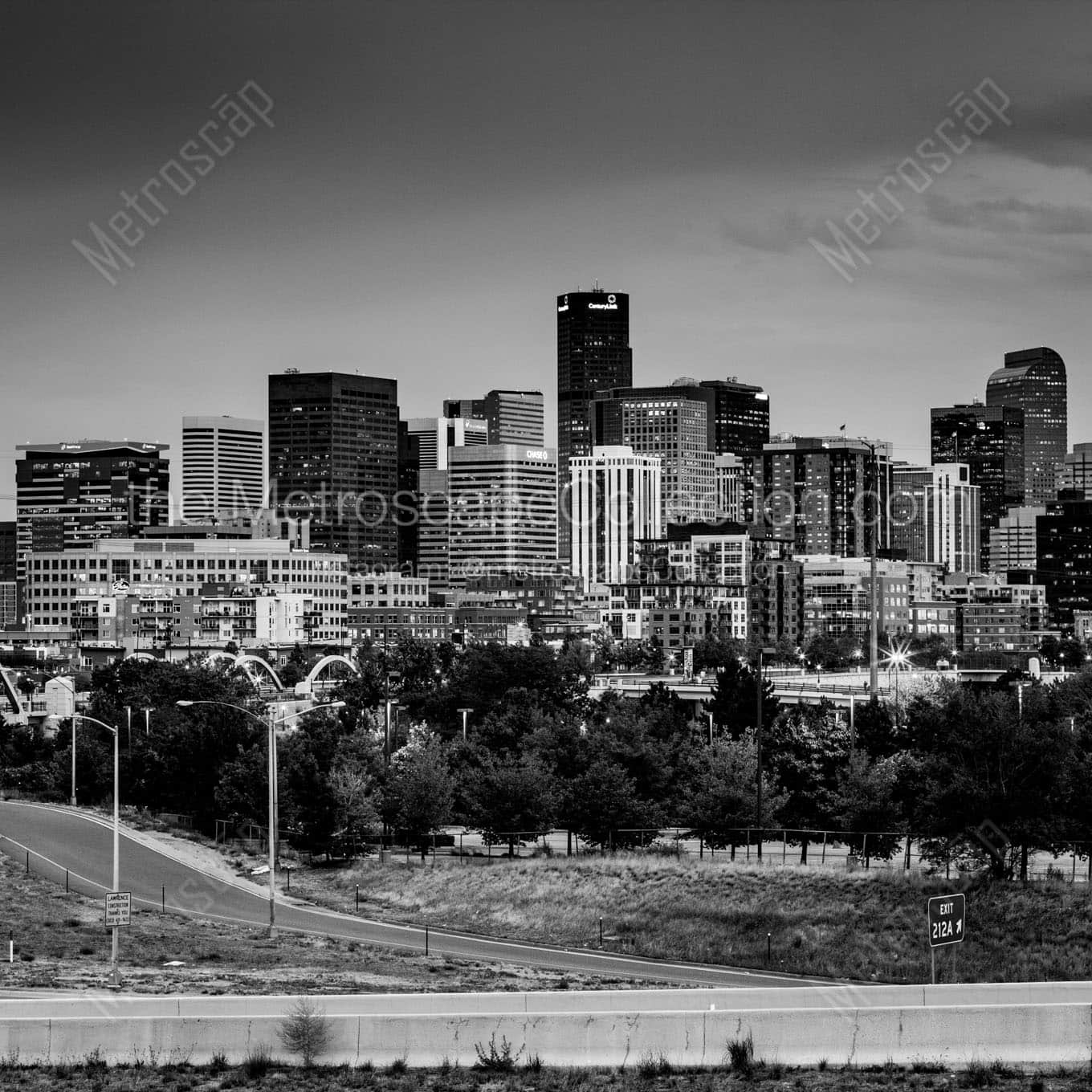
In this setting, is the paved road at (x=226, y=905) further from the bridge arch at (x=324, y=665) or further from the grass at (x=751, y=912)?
the bridge arch at (x=324, y=665)

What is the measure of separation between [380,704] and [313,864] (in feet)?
201

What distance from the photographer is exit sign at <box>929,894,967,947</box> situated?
94.9 ft

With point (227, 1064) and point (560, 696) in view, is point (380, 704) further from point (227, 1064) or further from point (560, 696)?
point (227, 1064)

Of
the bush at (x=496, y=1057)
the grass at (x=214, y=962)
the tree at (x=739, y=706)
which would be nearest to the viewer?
the bush at (x=496, y=1057)

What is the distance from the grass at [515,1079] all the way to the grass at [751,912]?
1371 centimetres

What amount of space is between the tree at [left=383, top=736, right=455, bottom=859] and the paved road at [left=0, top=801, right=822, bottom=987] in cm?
900

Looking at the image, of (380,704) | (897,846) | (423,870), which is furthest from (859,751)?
(380,704)

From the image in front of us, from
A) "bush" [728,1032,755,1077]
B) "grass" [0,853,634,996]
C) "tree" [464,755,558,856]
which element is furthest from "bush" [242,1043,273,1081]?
"tree" [464,755,558,856]

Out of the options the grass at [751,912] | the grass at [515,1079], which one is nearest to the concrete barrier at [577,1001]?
the grass at [515,1079]

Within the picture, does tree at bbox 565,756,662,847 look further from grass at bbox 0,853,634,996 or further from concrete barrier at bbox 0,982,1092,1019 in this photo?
concrete barrier at bbox 0,982,1092,1019

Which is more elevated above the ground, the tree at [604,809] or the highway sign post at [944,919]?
the highway sign post at [944,919]

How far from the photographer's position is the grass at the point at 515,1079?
26.3 meters

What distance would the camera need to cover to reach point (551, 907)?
49.6 m

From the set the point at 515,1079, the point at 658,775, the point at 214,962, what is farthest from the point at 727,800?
the point at 515,1079
